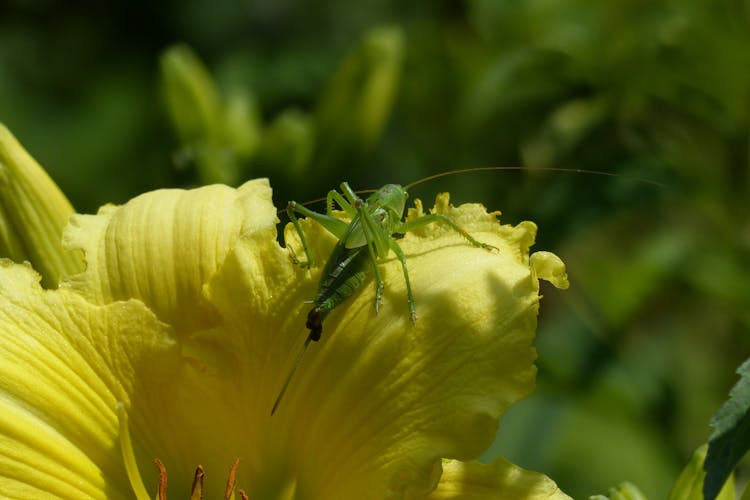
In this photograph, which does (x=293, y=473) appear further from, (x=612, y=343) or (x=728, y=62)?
(x=728, y=62)

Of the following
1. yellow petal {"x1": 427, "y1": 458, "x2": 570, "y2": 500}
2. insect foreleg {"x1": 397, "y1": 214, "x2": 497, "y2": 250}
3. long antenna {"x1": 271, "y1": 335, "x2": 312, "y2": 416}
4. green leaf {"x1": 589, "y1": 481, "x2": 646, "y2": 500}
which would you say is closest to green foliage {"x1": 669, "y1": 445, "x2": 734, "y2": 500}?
green leaf {"x1": 589, "y1": 481, "x2": 646, "y2": 500}

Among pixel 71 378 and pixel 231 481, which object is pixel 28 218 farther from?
pixel 231 481

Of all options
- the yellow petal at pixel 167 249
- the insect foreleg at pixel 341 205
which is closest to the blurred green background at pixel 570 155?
the insect foreleg at pixel 341 205

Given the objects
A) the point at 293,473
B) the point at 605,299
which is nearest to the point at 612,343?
the point at 605,299

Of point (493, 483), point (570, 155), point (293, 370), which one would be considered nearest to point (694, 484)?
point (493, 483)

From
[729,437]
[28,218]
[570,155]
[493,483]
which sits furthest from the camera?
[570,155]

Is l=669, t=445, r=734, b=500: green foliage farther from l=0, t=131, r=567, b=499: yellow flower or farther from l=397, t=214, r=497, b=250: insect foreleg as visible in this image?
l=397, t=214, r=497, b=250: insect foreleg

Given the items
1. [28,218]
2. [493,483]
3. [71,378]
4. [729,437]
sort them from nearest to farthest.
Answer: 1. [729,437]
2. [493,483]
3. [71,378]
4. [28,218]
